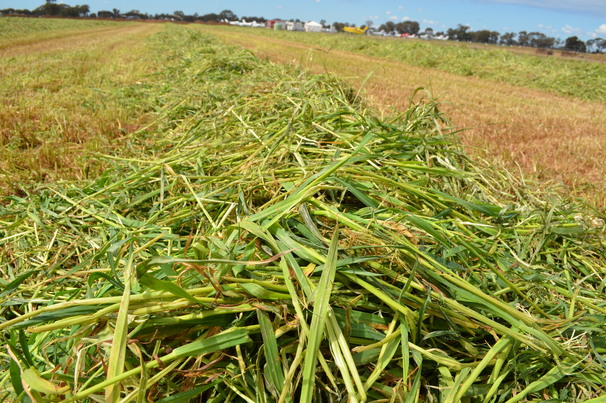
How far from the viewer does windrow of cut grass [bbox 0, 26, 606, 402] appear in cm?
95

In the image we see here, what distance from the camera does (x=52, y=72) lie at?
22.6 ft

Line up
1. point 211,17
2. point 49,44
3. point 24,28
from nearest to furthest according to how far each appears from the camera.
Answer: point 49,44 → point 24,28 → point 211,17

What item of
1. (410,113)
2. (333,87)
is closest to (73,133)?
(333,87)

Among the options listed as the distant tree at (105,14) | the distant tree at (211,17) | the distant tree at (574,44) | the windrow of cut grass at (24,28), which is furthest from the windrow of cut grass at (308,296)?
the distant tree at (211,17)

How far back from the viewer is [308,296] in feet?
3.28

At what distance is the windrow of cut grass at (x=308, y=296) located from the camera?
0.95 m

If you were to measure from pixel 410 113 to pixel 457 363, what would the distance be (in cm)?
178

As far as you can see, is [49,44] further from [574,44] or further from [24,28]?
[574,44]

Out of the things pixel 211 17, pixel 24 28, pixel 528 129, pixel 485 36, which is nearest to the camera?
pixel 528 129

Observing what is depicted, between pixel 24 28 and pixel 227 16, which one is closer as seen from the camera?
pixel 24 28

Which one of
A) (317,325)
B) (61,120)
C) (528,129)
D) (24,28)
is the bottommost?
(528,129)

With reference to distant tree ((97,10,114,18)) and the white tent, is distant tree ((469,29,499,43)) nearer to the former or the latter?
the white tent

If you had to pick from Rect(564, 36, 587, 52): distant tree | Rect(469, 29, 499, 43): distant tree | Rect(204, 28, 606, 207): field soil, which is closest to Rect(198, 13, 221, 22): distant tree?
Rect(469, 29, 499, 43): distant tree

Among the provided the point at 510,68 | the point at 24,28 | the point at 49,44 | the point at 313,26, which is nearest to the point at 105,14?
the point at 313,26
